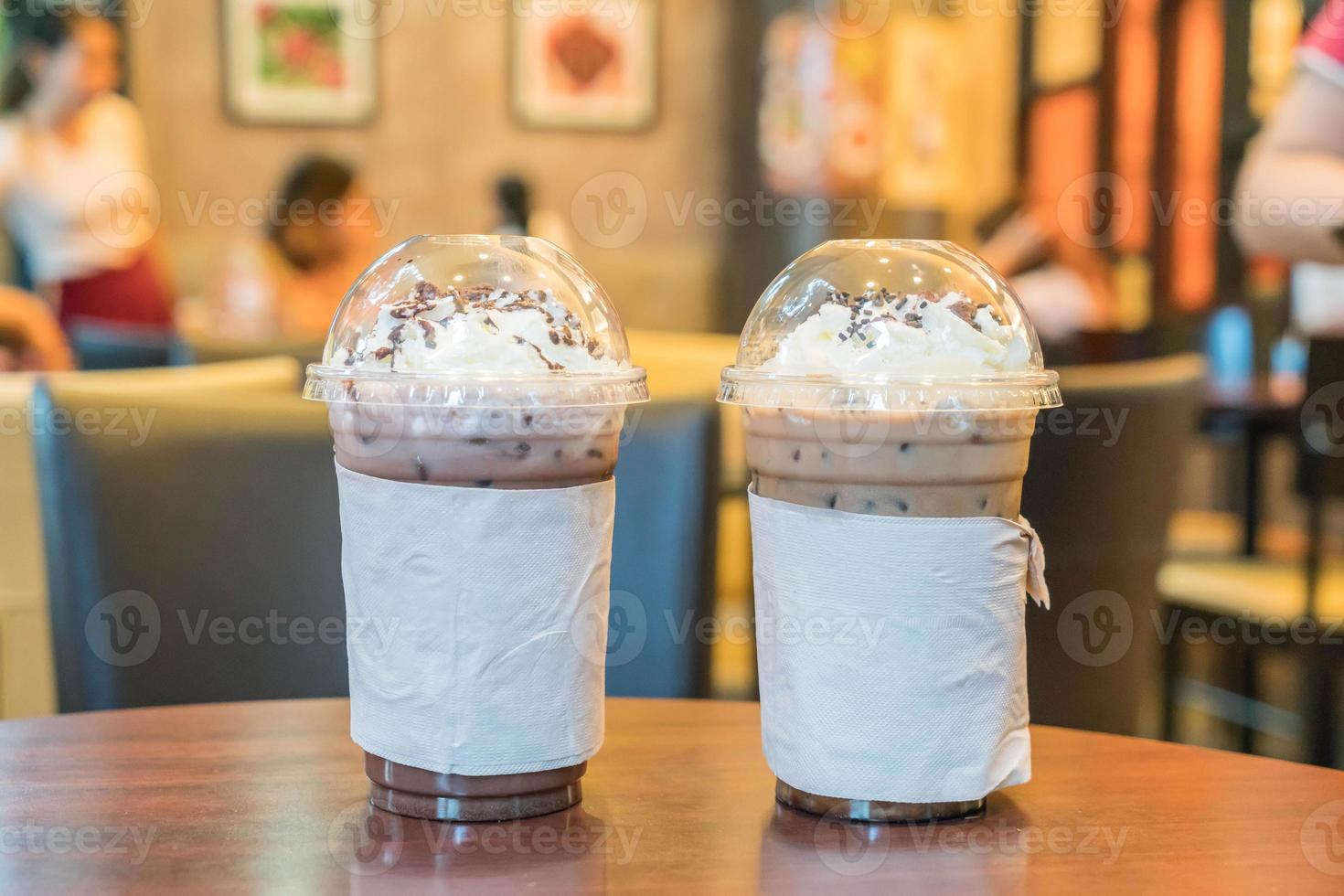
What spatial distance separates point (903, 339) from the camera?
0.90 meters

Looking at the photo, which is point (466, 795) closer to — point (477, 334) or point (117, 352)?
point (477, 334)

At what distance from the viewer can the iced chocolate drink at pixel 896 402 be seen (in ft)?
2.88

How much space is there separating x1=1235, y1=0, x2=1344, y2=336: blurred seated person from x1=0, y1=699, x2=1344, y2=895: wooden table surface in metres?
1.16

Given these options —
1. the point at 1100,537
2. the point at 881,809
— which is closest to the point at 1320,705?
the point at 1100,537

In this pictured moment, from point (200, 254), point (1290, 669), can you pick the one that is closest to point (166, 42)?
point (200, 254)

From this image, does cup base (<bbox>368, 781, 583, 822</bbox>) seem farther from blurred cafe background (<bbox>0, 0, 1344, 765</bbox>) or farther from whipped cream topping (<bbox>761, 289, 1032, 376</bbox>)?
blurred cafe background (<bbox>0, 0, 1344, 765</bbox>)

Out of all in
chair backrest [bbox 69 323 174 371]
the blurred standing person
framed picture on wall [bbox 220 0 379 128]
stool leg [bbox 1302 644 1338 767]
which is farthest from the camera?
framed picture on wall [bbox 220 0 379 128]

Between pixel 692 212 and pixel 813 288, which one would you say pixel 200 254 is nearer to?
pixel 692 212

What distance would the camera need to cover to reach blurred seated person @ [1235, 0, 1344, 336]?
1959mm

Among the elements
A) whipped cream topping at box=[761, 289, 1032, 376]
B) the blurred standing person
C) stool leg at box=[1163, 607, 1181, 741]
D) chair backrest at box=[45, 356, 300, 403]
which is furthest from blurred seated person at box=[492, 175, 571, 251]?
whipped cream topping at box=[761, 289, 1032, 376]

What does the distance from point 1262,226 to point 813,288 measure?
137cm

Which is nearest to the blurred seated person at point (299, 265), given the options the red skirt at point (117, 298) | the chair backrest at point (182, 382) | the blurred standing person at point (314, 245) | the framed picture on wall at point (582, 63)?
the blurred standing person at point (314, 245)

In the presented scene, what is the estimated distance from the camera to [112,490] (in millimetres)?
1501

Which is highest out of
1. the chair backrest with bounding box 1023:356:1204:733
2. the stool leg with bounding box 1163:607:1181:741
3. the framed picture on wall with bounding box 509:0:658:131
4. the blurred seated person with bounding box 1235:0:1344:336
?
the framed picture on wall with bounding box 509:0:658:131
